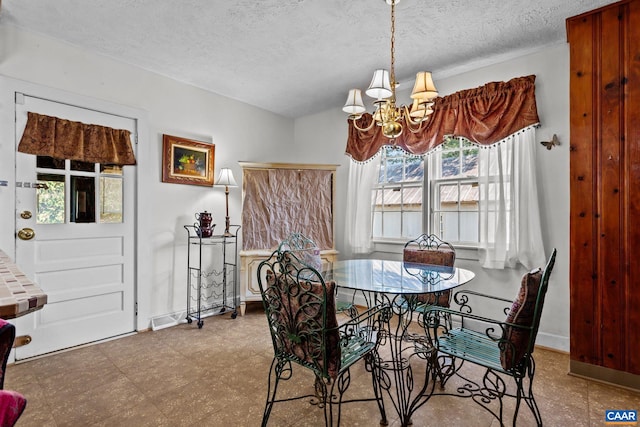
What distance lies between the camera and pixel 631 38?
2158 millimetres

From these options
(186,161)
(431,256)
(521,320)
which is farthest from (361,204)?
(521,320)

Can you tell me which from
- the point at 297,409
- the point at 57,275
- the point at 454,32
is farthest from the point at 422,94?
the point at 57,275

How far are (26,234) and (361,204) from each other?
3226mm

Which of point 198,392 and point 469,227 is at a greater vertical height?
point 469,227

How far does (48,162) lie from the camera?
2.70 metres

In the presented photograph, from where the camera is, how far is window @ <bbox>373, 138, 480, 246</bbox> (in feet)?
10.8

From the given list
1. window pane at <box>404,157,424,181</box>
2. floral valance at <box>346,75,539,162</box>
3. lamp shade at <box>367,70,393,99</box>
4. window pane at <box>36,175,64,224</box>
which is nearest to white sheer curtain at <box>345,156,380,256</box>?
window pane at <box>404,157,424,181</box>

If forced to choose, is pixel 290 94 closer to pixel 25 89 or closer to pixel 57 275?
pixel 25 89

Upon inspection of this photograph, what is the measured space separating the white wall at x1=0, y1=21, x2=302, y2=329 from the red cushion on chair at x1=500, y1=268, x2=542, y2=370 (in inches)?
126

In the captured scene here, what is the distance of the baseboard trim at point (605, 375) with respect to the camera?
84.3 inches

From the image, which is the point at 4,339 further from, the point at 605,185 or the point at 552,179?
the point at 552,179

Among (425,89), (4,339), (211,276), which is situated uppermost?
(425,89)

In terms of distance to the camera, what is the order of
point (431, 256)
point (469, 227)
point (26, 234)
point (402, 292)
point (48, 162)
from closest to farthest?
1. point (402, 292)
2. point (26, 234)
3. point (48, 162)
4. point (431, 256)
5. point (469, 227)

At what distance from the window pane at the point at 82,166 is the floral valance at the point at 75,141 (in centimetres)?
6
